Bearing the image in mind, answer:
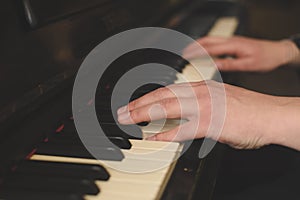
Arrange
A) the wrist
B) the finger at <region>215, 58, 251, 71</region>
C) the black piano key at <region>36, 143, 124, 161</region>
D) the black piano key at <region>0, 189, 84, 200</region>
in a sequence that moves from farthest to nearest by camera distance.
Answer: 1. the wrist
2. the finger at <region>215, 58, 251, 71</region>
3. the black piano key at <region>36, 143, 124, 161</region>
4. the black piano key at <region>0, 189, 84, 200</region>

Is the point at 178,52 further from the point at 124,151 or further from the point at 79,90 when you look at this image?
the point at 124,151

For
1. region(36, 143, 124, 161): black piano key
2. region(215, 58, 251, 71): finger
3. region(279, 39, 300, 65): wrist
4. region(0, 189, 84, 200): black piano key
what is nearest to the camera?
region(0, 189, 84, 200): black piano key

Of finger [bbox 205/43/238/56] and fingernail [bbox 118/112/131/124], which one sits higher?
fingernail [bbox 118/112/131/124]

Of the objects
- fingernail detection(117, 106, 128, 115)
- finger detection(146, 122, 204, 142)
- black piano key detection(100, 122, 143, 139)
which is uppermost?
fingernail detection(117, 106, 128, 115)

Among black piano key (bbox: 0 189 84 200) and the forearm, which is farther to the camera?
the forearm

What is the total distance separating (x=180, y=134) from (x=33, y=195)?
28cm

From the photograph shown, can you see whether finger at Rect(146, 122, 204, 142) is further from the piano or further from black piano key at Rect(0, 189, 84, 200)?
black piano key at Rect(0, 189, 84, 200)

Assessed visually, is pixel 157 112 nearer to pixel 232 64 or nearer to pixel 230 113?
pixel 230 113

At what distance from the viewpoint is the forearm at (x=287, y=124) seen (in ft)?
2.84

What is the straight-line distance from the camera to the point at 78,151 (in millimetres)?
→ 710

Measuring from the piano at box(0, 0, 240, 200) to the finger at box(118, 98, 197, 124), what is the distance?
0.09 feet

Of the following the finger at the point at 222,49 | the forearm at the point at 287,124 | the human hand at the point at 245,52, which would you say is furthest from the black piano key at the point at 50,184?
the finger at the point at 222,49

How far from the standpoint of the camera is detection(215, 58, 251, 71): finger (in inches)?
53.5

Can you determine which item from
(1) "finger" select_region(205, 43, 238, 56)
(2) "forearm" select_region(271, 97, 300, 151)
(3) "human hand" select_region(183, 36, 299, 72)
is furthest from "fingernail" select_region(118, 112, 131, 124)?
(1) "finger" select_region(205, 43, 238, 56)
